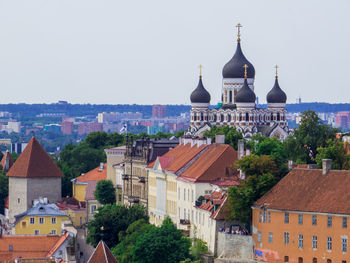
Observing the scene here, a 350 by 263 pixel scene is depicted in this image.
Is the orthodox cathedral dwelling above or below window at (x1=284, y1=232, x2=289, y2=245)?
above

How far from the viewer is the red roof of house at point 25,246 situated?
106062 mm

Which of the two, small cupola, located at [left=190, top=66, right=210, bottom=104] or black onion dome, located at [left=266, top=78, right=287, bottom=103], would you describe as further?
small cupola, located at [left=190, top=66, right=210, bottom=104]

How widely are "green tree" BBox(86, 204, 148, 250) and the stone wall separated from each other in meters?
20.2

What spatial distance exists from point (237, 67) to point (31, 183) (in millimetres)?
45910

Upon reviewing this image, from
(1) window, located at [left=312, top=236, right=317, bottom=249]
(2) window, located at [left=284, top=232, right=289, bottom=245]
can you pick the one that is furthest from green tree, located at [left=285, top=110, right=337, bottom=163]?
(1) window, located at [left=312, top=236, right=317, bottom=249]

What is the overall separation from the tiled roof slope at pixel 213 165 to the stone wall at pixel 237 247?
11.0 meters

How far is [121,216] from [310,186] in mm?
28064

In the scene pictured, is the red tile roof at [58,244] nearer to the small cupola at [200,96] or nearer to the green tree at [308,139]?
the green tree at [308,139]

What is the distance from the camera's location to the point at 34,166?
135 m

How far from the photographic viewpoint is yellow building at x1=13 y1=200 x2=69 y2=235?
12350 centimetres

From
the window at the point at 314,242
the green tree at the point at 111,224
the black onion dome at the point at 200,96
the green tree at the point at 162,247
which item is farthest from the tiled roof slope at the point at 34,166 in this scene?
the window at the point at 314,242

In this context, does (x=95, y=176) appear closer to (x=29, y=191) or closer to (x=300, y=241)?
(x=29, y=191)

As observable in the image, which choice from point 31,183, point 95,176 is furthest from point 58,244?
point 95,176

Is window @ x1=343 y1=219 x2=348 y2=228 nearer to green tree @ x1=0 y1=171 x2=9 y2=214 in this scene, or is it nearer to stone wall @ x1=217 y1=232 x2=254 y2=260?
stone wall @ x1=217 y1=232 x2=254 y2=260
